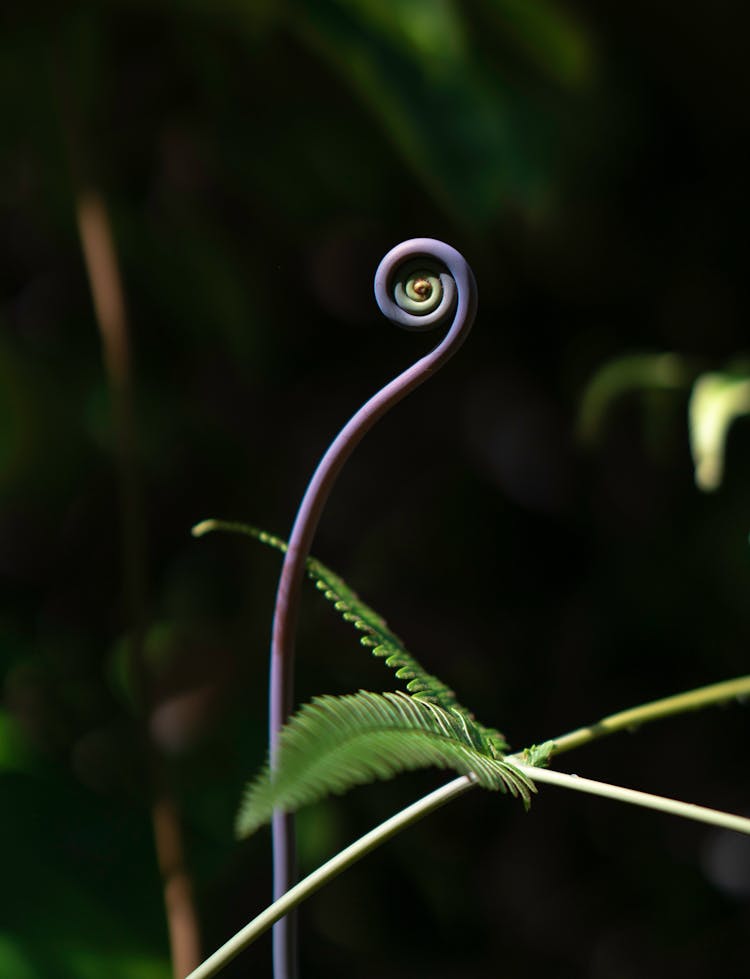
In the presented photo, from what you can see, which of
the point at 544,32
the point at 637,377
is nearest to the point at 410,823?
the point at 637,377

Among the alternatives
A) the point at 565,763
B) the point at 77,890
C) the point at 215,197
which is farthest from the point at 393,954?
the point at 215,197

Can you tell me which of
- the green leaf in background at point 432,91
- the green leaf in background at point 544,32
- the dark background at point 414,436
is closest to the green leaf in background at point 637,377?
the dark background at point 414,436

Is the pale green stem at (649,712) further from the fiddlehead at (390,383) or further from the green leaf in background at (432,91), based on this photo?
the green leaf in background at (432,91)

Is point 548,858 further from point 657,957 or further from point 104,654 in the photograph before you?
point 104,654

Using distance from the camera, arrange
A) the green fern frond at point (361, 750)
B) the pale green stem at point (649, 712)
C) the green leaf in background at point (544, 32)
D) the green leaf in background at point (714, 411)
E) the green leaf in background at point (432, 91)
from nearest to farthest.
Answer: the green fern frond at point (361, 750) < the pale green stem at point (649, 712) < the green leaf in background at point (714, 411) < the green leaf in background at point (432, 91) < the green leaf in background at point (544, 32)

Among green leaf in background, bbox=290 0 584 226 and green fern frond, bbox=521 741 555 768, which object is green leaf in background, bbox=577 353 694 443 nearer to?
green leaf in background, bbox=290 0 584 226
